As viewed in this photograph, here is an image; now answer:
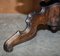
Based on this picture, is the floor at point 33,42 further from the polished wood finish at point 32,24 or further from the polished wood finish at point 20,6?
the polished wood finish at point 20,6

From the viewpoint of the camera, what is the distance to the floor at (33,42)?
3.55ft

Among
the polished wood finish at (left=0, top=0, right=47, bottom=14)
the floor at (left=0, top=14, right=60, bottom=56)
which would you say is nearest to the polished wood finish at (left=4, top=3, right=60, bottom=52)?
the floor at (left=0, top=14, right=60, bottom=56)

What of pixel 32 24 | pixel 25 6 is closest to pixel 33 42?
pixel 32 24

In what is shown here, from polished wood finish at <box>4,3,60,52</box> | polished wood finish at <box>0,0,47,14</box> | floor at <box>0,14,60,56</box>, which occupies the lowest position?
floor at <box>0,14,60,56</box>

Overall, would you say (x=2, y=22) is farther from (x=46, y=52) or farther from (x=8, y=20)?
(x=46, y=52)

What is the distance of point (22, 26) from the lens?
4.52 ft

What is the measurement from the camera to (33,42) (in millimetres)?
1188

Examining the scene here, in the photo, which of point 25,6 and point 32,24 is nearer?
point 32,24

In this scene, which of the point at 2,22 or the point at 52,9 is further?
the point at 2,22

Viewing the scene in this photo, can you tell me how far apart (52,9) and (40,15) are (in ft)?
0.27

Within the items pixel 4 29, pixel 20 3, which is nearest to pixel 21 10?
pixel 20 3

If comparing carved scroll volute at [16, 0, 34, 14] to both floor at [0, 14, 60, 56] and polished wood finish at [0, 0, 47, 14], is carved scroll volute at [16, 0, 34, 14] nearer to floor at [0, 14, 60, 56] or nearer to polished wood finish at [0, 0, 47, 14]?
polished wood finish at [0, 0, 47, 14]

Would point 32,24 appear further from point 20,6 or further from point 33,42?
point 20,6

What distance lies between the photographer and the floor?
3.55ft
